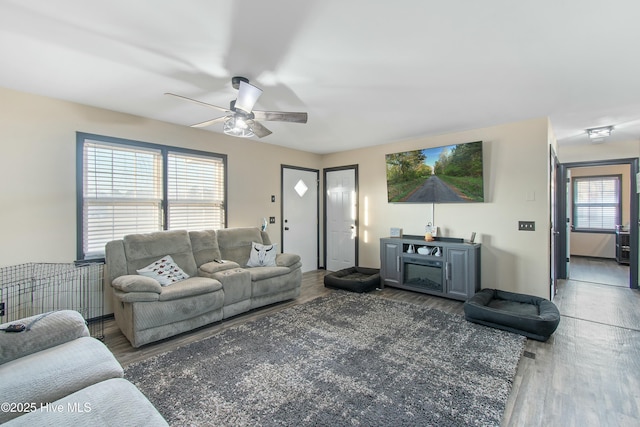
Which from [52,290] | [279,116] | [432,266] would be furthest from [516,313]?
[52,290]

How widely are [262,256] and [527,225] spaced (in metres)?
3.62

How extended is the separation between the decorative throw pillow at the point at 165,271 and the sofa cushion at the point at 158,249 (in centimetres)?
9

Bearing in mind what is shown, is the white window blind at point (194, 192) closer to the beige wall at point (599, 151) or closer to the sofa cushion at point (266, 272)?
the sofa cushion at point (266, 272)

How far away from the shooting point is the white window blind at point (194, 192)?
4.06 m

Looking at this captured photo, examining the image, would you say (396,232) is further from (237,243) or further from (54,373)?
(54,373)

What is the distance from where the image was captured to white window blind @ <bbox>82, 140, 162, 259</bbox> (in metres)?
3.38

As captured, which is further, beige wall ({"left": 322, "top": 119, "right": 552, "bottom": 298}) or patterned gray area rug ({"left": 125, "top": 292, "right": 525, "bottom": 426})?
beige wall ({"left": 322, "top": 119, "right": 552, "bottom": 298})

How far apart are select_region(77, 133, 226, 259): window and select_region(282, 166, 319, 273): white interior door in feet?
4.36

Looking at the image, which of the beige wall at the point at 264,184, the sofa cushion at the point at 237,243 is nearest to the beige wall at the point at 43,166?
the beige wall at the point at 264,184

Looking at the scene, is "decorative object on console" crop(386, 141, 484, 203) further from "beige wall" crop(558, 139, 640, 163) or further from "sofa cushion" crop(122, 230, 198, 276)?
"sofa cushion" crop(122, 230, 198, 276)

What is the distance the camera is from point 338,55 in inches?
87.8

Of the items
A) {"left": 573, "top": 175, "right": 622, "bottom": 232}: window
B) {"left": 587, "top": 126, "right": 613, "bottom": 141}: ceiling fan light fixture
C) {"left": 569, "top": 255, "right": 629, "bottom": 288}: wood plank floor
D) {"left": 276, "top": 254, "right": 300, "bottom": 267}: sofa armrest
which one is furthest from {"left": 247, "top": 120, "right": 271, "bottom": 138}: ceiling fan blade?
{"left": 573, "top": 175, "right": 622, "bottom": 232}: window

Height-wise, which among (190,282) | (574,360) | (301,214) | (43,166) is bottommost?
(574,360)

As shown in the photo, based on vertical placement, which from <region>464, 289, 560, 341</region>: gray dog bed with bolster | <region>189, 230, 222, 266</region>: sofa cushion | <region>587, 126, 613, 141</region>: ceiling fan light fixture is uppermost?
<region>587, 126, 613, 141</region>: ceiling fan light fixture
